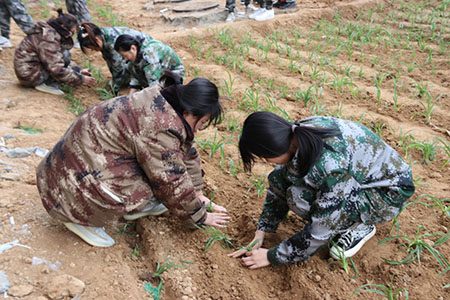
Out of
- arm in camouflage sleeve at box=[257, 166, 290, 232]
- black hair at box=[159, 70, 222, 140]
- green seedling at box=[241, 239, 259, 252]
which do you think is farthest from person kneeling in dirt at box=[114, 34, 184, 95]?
green seedling at box=[241, 239, 259, 252]

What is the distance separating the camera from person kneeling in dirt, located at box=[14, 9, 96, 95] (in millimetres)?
3906

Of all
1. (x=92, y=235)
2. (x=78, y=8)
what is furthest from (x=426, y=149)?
(x=78, y=8)

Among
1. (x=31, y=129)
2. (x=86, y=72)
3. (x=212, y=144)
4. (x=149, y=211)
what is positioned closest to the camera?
(x=149, y=211)

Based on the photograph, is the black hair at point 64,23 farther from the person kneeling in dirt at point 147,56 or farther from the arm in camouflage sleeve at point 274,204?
the arm in camouflage sleeve at point 274,204

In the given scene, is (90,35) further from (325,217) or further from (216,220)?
(325,217)

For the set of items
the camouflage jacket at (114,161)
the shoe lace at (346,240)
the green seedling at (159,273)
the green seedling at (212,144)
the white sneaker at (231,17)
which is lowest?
the green seedling at (159,273)

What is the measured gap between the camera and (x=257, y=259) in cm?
201

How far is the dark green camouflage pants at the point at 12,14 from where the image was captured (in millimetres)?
4746

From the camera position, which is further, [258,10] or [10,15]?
[258,10]

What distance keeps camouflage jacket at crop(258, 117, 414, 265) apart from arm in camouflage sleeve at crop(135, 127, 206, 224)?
0.56 metres

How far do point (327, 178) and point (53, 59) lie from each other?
356 centimetres

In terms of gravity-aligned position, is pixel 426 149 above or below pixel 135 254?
above

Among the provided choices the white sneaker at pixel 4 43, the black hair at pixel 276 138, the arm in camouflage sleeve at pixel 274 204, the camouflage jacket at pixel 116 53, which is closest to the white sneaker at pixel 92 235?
the arm in camouflage sleeve at pixel 274 204

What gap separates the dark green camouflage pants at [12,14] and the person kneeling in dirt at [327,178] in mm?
4646
